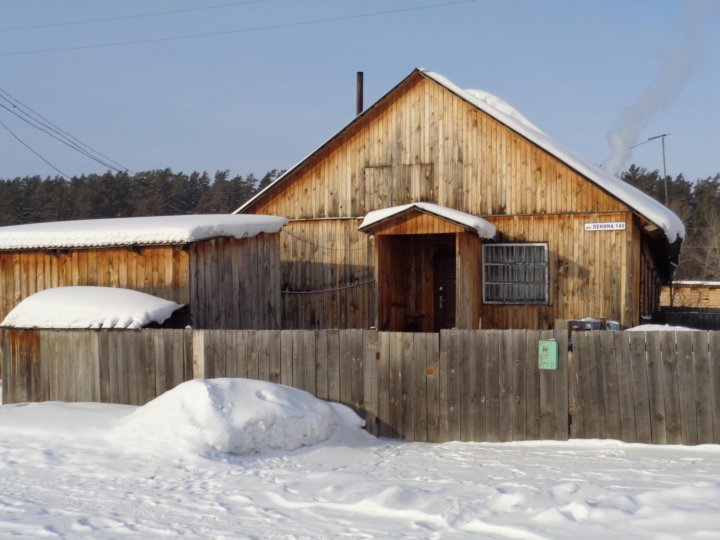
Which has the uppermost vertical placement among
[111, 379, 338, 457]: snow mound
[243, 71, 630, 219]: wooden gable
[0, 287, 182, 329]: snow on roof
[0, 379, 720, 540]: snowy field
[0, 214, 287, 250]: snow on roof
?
[243, 71, 630, 219]: wooden gable

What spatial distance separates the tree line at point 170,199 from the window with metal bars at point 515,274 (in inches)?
1818

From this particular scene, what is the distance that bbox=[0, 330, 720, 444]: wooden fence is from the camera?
10.2 m

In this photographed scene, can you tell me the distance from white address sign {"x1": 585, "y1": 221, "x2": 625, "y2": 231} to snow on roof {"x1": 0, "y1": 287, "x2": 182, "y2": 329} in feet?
28.5

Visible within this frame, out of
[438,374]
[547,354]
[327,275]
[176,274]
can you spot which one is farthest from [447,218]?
[547,354]

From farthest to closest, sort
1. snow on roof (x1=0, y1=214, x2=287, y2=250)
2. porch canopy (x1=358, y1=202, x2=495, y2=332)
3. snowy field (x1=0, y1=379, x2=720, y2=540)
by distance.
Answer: porch canopy (x1=358, y1=202, x2=495, y2=332), snow on roof (x1=0, y1=214, x2=287, y2=250), snowy field (x1=0, y1=379, x2=720, y2=540)

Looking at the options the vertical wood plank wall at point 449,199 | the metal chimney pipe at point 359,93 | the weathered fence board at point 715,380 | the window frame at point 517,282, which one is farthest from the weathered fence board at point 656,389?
the metal chimney pipe at point 359,93

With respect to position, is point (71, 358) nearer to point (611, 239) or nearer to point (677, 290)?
point (611, 239)

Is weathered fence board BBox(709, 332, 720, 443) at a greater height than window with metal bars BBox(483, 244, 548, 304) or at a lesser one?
lesser

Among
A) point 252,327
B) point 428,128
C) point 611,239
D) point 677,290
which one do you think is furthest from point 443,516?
point 677,290

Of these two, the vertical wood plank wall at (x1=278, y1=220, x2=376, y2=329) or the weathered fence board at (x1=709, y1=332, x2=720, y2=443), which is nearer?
the weathered fence board at (x1=709, y1=332, x2=720, y2=443)

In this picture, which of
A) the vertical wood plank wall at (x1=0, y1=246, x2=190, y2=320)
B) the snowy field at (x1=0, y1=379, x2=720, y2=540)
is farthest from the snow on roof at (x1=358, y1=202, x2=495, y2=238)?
the snowy field at (x1=0, y1=379, x2=720, y2=540)

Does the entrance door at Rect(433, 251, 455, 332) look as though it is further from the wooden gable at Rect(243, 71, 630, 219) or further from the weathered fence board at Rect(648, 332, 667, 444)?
the weathered fence board at Rect(648, 332, 667, 444)

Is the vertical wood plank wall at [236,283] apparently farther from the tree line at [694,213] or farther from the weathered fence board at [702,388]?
the tree line at [694,213]

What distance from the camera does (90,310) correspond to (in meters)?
12.7
